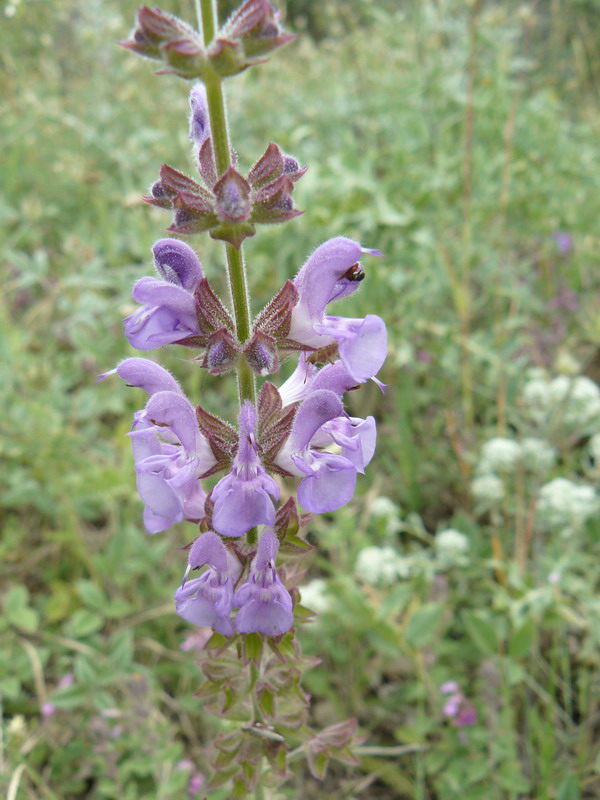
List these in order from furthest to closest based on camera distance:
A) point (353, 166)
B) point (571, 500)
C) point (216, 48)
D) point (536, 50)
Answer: point (536, 50), point (353, 166), point (571, 500), point (216, 48)

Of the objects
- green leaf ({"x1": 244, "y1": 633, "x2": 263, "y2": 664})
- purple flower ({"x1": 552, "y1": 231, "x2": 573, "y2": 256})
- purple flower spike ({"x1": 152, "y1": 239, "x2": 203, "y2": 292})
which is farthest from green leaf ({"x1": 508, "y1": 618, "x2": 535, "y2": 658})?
purple flower ({"x1": 552, "y1": 231, "x2": 573, "y2": 256})

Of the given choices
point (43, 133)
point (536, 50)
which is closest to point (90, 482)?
point (43, 133)

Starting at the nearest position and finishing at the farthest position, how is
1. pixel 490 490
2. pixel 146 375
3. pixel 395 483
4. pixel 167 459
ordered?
pixel 167 459 → pixel 146 375 → pixel 490 490 → pixel 395 483

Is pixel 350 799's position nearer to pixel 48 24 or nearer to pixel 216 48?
pixel 216 48

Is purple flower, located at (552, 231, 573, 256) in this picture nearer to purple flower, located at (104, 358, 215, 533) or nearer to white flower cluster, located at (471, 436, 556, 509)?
white flower cluster, located at (471, 436, 556, 509)

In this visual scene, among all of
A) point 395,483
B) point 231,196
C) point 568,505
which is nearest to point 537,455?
point 568,505

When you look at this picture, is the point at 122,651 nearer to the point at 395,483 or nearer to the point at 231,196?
the point at 395,483

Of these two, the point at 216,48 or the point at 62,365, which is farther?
the point at 62,365
